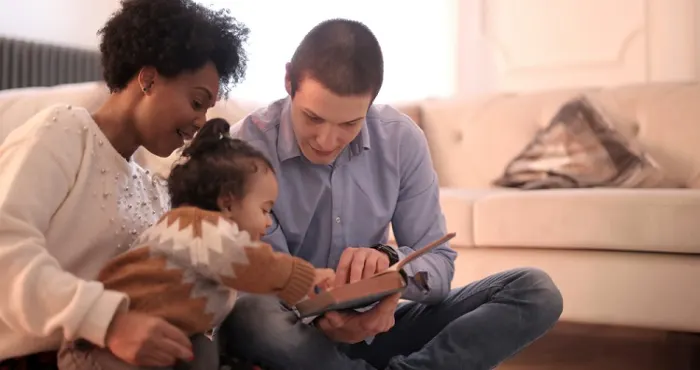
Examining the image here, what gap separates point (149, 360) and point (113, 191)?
292 millimetres

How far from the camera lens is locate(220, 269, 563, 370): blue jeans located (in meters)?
1.15

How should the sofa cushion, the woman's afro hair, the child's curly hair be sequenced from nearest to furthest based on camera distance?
the child's curly hair
the woman's afro hair
the sofa cushion

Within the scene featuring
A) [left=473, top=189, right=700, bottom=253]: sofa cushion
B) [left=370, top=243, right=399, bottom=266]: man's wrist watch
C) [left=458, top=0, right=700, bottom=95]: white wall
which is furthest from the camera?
[left=458, top=0, right=700, bottom=95]: white wall

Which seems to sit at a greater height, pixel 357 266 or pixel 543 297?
pixel 357 266

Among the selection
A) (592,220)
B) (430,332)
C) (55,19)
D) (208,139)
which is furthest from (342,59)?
(55,19)

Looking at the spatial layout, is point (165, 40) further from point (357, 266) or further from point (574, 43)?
point (574, 43)

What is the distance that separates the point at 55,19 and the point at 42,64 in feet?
1.23

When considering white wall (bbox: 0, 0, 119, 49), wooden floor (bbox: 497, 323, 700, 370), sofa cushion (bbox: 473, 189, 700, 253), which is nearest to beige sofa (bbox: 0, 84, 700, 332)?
sofa cushion (bbox: 473, 189, 700, 253)

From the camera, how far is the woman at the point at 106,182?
34.0 inches

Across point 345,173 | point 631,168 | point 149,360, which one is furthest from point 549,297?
point 631,168

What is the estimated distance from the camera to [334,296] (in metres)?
0.94

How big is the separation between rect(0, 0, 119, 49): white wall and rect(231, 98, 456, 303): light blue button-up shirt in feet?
8.87

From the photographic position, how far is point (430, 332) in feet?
4.39

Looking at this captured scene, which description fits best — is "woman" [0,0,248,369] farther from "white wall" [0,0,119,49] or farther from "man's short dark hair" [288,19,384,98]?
"white wall" [0,0,119,49]
